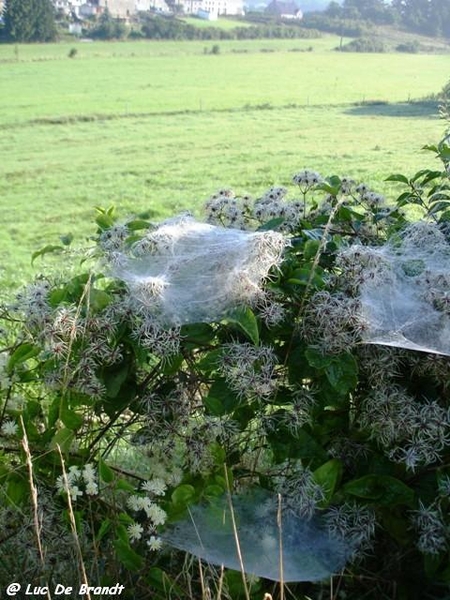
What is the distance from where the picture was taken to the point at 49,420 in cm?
165

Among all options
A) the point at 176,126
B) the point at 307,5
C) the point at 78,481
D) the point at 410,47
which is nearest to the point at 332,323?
the point at 78,481

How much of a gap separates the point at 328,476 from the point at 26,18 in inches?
1507

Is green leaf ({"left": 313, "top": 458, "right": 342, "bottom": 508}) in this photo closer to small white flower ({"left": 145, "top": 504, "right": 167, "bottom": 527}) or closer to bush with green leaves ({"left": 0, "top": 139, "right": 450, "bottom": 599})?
bush with green leaves ({"left": 0, "top": 139, "right": 450, "bottom": 599})

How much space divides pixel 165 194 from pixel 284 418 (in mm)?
13235

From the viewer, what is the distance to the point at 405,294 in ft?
5.38

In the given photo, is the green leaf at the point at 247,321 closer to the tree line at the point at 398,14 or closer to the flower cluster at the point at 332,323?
the flower cluster at the point at 332,323

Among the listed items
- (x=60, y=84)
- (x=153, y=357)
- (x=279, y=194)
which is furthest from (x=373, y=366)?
(x=60, y=84)

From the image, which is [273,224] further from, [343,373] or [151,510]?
[151,510]

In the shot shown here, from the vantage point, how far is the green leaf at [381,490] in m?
1.53

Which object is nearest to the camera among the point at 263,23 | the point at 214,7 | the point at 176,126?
the point at 176,126

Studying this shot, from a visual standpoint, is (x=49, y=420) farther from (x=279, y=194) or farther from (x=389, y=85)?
(x=389, y=85)

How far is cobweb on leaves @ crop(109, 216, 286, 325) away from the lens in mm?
1537

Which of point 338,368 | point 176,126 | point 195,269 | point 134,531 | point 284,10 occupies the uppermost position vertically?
point 195,269

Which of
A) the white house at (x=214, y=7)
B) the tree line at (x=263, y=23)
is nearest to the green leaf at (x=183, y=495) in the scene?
the tree line at (x=263, y=23)
